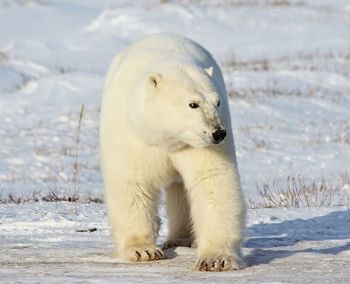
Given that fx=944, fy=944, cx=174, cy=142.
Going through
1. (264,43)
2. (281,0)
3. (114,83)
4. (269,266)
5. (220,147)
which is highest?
(281,0)

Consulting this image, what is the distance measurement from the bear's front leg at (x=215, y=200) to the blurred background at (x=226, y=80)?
404cm

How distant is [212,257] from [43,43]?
95.6 feet

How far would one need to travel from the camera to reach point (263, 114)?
57.1 ft

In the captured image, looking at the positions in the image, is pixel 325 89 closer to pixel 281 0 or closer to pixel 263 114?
pixel 263 114

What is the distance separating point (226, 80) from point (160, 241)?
15.2 metres

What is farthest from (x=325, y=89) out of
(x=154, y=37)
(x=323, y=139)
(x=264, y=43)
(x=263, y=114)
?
(x=154, y=37)

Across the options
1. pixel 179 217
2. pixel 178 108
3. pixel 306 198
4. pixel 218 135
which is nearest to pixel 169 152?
pixel 178 108

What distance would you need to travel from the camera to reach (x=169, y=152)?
17.6 ft

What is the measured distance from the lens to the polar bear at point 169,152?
514 cm

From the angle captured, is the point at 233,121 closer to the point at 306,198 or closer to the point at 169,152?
the point at 306,198

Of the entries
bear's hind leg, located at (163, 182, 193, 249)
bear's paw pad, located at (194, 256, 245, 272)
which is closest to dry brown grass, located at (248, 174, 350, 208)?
bear's hind leg, located at (163, 182, 193, 249)

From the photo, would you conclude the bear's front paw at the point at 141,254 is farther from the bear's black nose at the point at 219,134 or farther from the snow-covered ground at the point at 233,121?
the bear's black nose at the point at 219,134

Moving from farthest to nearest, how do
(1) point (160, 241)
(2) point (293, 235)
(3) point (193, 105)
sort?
(1) point (160, 241)
(2) point (293, 235)
(3) point (193, 105)

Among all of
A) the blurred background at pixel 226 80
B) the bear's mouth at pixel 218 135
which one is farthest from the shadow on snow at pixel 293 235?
the blurred background at pixel 226 80
